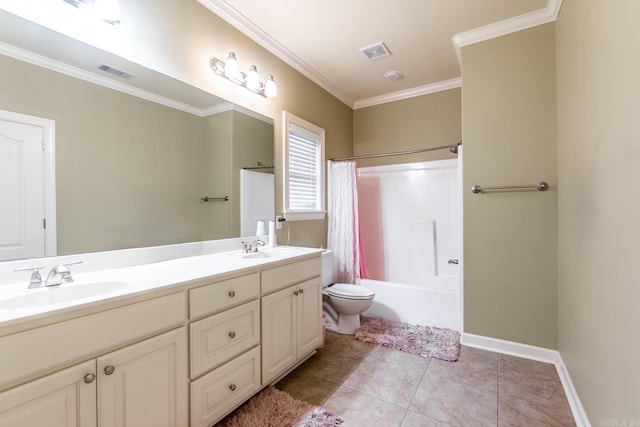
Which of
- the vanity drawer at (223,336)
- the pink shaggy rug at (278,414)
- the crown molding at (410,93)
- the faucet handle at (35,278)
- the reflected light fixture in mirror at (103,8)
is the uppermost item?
the crown molding at (410,93)

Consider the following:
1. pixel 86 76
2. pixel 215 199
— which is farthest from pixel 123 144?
pixel 215 199

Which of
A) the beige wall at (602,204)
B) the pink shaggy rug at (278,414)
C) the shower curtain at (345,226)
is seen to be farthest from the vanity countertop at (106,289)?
the beige wall at (602,204)

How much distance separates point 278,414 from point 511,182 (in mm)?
2198

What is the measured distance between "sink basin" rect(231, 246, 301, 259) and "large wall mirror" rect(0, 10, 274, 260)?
21cm

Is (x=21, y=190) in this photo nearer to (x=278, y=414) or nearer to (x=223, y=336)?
(x=223, y=336)

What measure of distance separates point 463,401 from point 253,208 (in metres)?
1.83

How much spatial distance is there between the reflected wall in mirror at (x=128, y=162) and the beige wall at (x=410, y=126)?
1.94 meters

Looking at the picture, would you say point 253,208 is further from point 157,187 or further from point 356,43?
point 356,43

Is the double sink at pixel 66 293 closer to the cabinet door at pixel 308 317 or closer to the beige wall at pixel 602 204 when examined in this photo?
the cabinet door at pixel 308 317

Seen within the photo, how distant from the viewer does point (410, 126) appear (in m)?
3.33

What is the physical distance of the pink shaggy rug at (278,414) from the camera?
4.74ft

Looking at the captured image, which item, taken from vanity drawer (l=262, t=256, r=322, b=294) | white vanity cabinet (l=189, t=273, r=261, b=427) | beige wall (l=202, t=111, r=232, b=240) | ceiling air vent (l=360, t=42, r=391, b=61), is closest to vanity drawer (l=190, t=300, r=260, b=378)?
white vanity cabinet (l=189, t=273, r=261, b=427)

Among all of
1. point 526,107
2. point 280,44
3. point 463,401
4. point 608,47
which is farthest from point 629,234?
point 280,44

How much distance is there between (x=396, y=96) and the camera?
3.38 metres
